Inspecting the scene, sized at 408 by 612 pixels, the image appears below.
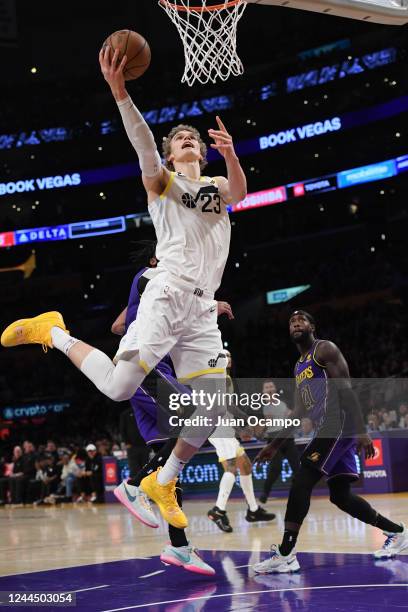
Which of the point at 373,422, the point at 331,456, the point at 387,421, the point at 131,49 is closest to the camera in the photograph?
the point at 131,49

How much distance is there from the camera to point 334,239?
35.7m

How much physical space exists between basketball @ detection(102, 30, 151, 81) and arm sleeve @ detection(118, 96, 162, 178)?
25cm

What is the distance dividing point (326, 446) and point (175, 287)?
6.59 ft

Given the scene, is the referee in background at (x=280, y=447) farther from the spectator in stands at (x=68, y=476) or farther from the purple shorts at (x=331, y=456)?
the spectator in stands at (x=68, y=476)

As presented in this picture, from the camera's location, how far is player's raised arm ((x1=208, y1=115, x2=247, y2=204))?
570cm

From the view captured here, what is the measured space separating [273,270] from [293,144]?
5.65 meters

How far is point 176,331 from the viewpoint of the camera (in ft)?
18.2

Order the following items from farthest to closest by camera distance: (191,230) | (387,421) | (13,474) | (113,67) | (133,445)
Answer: (13,474), (387,421), (133,445), (191,230), (113,67)

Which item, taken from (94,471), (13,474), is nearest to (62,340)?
(94,471)

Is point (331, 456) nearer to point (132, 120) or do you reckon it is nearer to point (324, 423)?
point (324, 423)

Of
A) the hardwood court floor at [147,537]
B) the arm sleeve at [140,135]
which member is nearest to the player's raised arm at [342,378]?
the hardwood court floor at [147,537]

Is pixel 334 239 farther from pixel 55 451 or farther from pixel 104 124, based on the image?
pixel 55 451

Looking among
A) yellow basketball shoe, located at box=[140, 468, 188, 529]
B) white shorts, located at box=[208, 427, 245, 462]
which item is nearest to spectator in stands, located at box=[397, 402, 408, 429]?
white shorts, located at box=[208, 427, 245, 462]

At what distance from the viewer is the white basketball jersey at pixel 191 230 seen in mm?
5637
